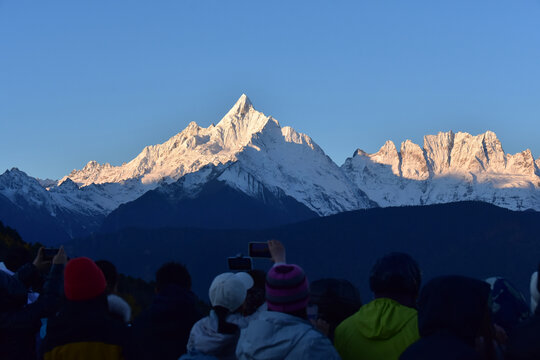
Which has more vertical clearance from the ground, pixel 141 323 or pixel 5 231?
pixel 5 231

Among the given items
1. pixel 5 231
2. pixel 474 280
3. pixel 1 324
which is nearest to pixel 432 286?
pixel 474 280

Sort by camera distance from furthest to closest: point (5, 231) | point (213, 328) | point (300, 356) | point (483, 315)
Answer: point (5, 231) < point (213, 328) < point (300, 356) < point (483, 315)

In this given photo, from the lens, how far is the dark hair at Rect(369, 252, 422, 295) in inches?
287

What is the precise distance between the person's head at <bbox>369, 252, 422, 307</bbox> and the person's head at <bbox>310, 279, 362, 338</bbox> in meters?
1.28

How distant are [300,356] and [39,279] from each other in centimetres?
571

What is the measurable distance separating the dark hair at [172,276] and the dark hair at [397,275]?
3006mm

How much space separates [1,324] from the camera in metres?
9.47

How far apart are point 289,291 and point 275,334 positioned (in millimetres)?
407

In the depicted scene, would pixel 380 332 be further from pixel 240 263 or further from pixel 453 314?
pixel 240 263

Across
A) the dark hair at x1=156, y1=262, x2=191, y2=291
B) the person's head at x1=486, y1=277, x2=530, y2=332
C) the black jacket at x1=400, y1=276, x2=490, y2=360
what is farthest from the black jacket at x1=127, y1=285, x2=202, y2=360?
the black jacket at x1=400, y1=276, x2=490, y2=360

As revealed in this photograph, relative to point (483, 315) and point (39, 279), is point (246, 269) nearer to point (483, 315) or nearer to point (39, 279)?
point (39, 279)

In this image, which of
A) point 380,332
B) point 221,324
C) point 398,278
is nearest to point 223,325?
point 221,324

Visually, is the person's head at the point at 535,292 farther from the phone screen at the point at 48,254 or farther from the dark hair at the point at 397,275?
the phone screen at the point at 48,254

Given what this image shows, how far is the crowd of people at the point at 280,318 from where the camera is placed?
578 centimetres
